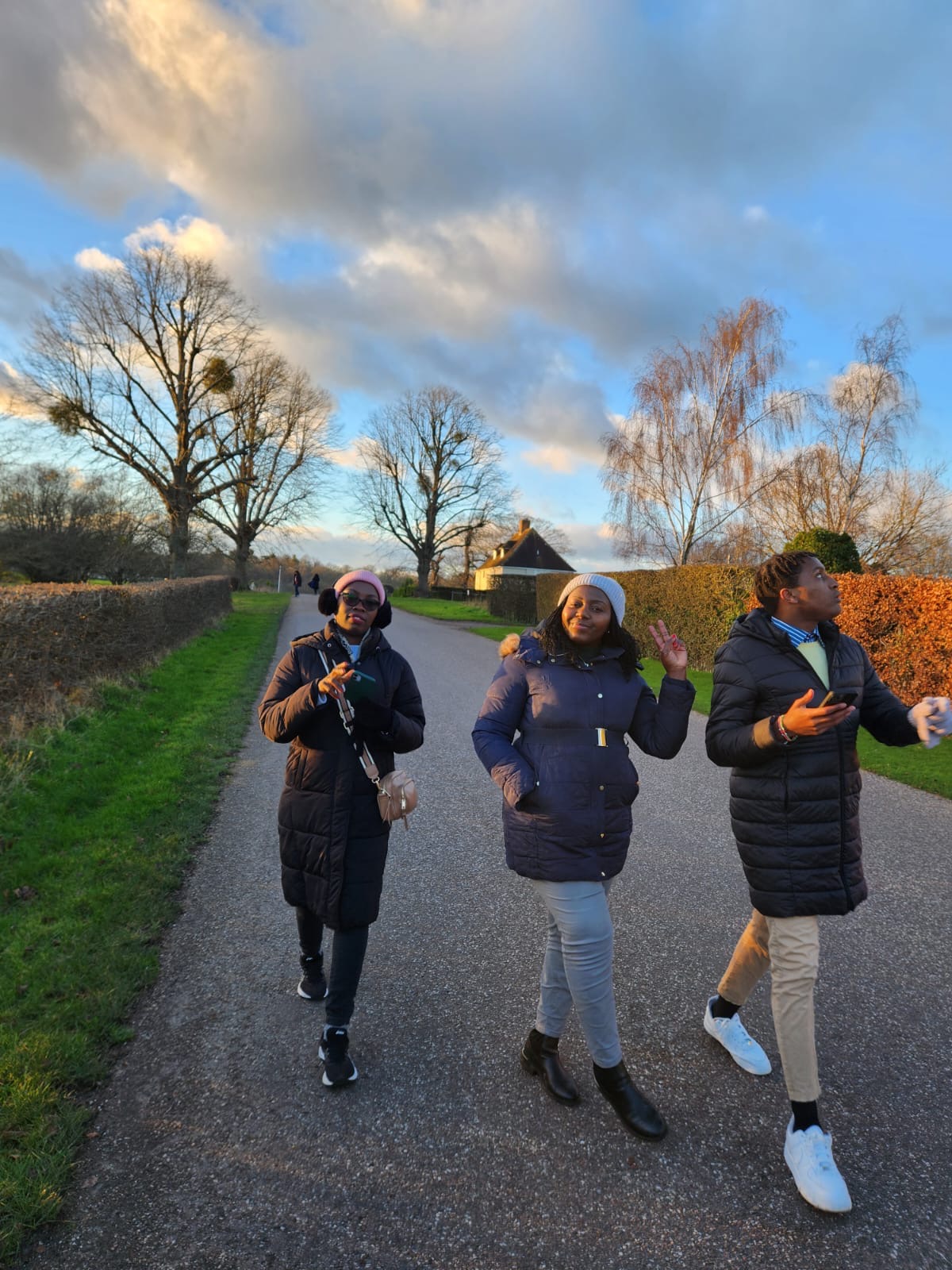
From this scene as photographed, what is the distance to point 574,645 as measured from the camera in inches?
104

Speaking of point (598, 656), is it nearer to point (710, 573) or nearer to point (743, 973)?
point (743, 973)

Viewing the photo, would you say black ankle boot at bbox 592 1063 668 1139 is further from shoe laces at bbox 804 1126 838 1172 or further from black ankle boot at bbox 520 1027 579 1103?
shoe laces at bbox 804 1126 838 1172

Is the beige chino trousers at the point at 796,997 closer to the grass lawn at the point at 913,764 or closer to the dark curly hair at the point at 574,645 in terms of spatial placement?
the dark curly hair at the point at 574,645

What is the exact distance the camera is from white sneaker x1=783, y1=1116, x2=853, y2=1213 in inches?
83.0

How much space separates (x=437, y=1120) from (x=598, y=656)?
5.78 feet

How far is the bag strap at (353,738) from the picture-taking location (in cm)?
262

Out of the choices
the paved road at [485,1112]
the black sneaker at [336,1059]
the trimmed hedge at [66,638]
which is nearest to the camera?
the paved road at [485,1112]

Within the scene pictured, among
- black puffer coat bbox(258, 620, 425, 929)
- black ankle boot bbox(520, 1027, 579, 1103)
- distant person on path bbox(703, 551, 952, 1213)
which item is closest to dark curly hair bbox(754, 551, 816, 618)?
distant person on path bbox(703, 551, 952, 1213)

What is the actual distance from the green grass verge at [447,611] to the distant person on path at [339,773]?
88.7 ft

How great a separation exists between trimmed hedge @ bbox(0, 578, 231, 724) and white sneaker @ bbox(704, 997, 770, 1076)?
21.6 ft

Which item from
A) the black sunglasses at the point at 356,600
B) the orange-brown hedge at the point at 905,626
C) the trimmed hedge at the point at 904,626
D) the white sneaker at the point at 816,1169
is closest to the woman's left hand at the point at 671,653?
the black sunglasses at the point at 356,600

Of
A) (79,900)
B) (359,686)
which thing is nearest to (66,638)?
(79,900)

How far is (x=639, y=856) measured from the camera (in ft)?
16.1

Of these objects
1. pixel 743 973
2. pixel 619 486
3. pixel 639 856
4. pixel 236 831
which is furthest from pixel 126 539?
pixel 743 973
